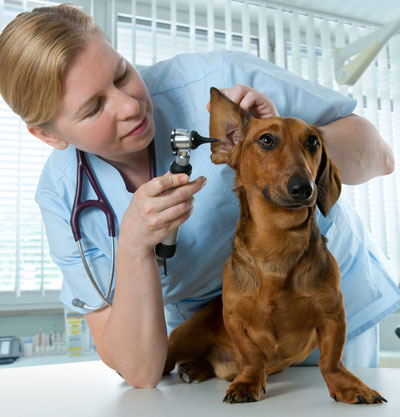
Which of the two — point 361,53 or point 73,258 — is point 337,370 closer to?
point 73,258

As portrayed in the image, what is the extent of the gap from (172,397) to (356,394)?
1.05 ft

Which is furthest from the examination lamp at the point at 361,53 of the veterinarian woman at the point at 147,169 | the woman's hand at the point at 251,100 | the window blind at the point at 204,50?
the window blind at the point at 204,50

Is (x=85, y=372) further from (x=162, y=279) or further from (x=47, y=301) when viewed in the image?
(x=47, y=301)

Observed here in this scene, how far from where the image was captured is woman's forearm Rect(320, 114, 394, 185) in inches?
38.5

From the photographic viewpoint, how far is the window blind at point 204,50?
8.75 ft

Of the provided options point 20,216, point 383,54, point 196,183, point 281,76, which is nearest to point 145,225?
point 196,183

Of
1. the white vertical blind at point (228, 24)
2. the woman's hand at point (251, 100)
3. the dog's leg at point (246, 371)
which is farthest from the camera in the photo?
the white vertical blind at point (228, 24)

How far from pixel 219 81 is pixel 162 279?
0.46 m

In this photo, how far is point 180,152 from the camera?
2.50ft

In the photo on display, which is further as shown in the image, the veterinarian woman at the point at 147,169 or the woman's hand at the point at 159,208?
the veterinarian woman at the point at 147,169

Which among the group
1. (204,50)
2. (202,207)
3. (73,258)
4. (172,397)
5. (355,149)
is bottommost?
(172,397)

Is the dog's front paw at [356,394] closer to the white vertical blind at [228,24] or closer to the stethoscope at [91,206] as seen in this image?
the stethoscope at [91,206]

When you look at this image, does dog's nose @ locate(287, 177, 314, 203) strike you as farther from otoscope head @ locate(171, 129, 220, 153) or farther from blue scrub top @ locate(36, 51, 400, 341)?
blue scrub top @ locate(36, 51, 400, 341)

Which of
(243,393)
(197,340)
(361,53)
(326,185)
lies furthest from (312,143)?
(361,53)
